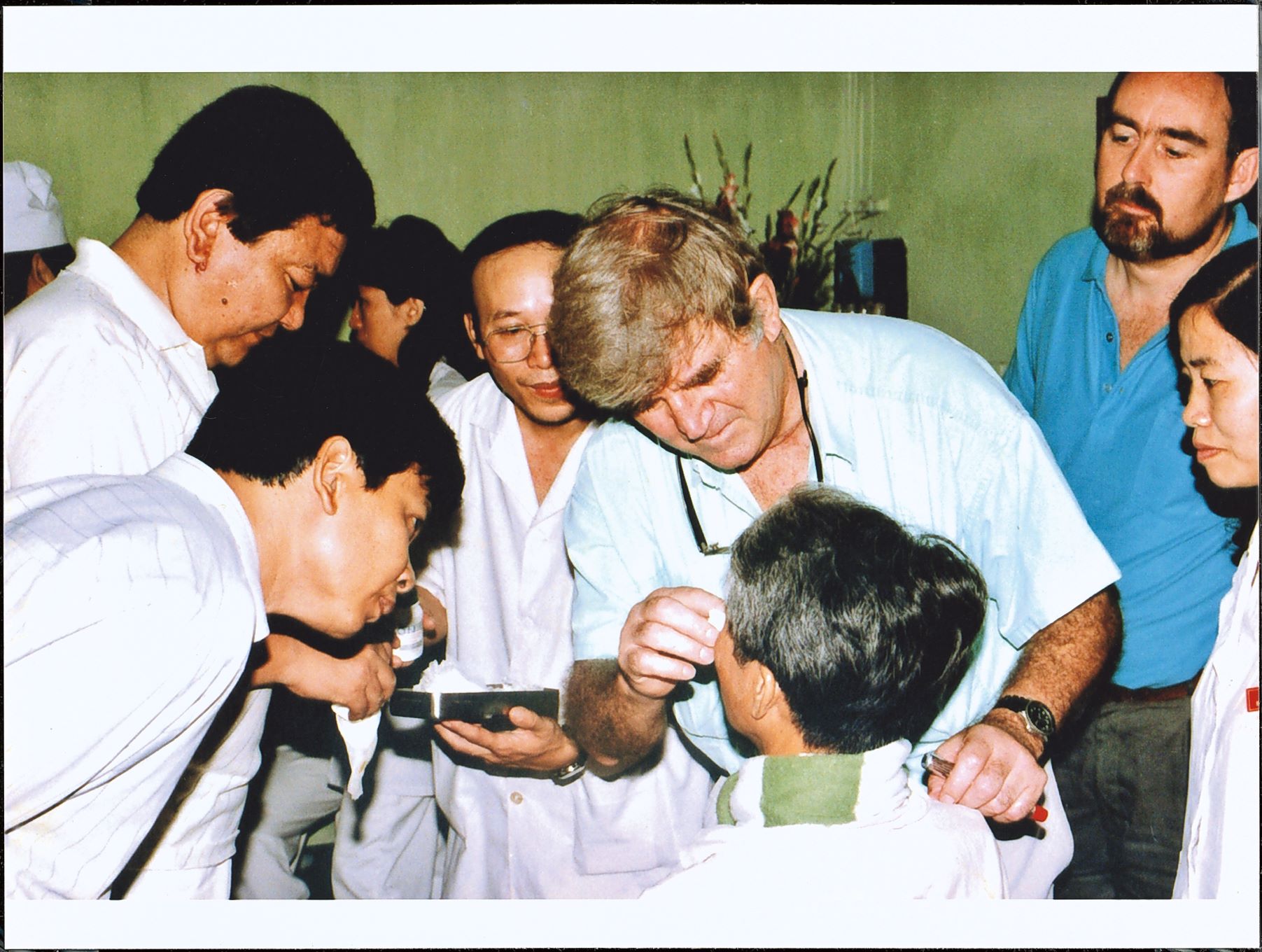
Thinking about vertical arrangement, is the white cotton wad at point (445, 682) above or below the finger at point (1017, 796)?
above

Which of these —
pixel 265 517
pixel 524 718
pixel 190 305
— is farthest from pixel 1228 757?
pixel 190 305

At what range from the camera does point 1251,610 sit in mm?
1869

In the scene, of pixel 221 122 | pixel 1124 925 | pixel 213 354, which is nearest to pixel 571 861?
pixel 1124 925

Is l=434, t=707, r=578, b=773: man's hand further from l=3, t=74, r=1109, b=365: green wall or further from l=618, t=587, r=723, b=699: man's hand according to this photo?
l=3, t=74, r=1109, b=365: green wall

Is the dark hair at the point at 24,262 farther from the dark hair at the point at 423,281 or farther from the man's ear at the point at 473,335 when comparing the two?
the man's ear at the point at 473,335

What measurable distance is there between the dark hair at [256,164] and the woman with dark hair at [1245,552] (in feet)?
5.09

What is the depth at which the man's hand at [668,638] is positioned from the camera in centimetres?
175

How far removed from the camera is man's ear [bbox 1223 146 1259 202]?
188 cm

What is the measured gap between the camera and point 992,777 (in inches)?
68.5

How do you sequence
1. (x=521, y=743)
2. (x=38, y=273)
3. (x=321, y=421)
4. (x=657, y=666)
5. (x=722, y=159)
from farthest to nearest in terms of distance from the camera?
(x=521, y=743), (x=722, y=159), (x=38, y=273), (x=657, y=666), (x=321, y=421)

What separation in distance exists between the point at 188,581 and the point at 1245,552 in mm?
1751

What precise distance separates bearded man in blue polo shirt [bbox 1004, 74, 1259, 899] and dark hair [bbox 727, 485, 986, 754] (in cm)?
47

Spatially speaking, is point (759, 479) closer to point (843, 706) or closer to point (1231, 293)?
point (843, 706)

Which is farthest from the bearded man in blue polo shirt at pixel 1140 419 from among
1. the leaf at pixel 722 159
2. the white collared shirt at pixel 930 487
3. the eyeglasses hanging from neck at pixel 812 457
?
the leaf at pixel 722 159
